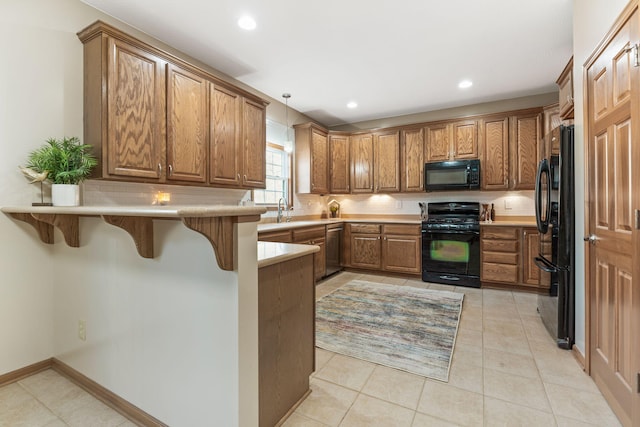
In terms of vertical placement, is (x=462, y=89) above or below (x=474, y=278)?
above

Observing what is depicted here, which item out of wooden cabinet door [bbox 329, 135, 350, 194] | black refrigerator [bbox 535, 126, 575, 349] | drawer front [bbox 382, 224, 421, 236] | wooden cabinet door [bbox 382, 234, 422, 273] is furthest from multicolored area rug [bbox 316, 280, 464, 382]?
wooden cabinet door [bbox 329, 135, 350, 194]

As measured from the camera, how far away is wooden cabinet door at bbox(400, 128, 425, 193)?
180 inches

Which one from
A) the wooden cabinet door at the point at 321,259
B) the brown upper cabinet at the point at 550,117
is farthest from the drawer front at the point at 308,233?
the brown upper cabinet at the point at 550,117

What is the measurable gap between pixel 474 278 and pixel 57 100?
471cm

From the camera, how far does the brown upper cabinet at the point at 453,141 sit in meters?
4.23

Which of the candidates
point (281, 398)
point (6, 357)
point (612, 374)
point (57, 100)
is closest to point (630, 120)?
point (612, 374)

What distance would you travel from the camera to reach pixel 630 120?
54.9 inches

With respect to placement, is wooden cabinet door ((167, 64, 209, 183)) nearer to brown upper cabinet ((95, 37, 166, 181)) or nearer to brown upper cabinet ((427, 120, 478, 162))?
brown upper cabinet ((95, 37, 166, 181))

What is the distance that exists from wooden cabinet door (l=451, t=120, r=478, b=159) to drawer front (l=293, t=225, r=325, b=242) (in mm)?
2263

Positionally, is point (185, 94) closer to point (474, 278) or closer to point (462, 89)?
point (462, 89)

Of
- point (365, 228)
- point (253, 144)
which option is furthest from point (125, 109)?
point (365, 228)

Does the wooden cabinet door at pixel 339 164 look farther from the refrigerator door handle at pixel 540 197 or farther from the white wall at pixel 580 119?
the white wall at pixel 580 119

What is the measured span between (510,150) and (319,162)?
2.74 meters

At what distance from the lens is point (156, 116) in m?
2.35
